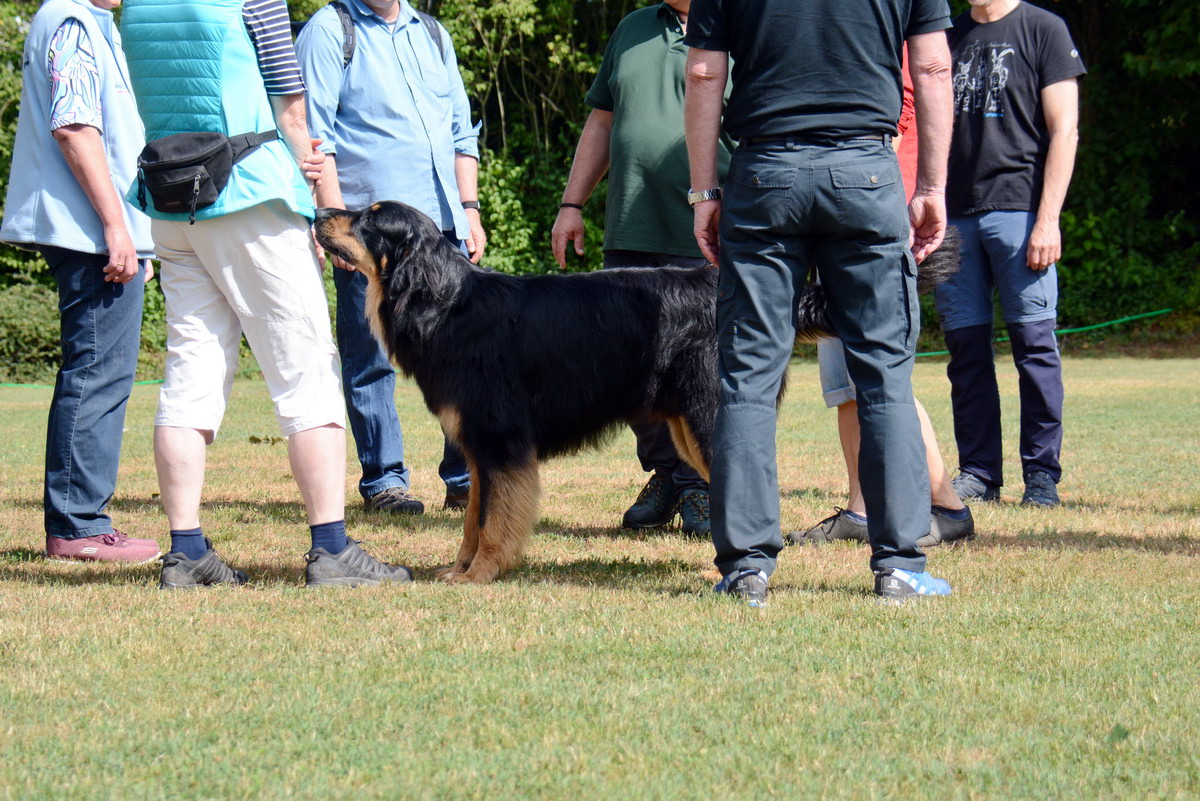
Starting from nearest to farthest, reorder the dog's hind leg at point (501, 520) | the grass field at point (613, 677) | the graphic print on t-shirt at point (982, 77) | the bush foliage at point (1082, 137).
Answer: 1. the grass field at point (613, 677)
2. the dog's hind leg at point (501, 520)
3. the graphic print on t-shirt at point (982, 77)
4. the bush foliage at point (1082, 137)

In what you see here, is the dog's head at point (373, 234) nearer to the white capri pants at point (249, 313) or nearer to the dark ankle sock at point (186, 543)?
the white capri pants at point (249, 313)

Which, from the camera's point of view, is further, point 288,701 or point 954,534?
point 954,534

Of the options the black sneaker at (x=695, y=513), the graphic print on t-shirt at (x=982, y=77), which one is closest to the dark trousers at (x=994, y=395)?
the graphic print on t-shirt at (x=982, y=77)

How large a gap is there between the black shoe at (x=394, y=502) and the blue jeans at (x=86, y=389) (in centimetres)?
139

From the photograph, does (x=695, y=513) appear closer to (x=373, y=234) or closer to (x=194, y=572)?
(x=373, y=234)

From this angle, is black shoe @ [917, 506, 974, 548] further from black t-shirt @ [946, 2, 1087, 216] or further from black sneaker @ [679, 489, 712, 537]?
black t-shirt @ [946, 2, 1087, 216]

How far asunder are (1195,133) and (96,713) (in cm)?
2068

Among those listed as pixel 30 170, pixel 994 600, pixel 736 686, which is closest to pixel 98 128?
pixel 30 170

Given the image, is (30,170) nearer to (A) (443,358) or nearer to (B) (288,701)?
(A) (443,358)

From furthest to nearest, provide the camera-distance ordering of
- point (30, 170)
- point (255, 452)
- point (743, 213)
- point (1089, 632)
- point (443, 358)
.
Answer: point (255, 452), point (30, 170), point (443, 358), point (743, 213), point (1089, 632)

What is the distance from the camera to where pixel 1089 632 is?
3.36m

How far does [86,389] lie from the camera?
4727 millimetres

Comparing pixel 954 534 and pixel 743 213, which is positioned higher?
pixel 743 213

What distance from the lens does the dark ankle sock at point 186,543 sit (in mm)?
4051
